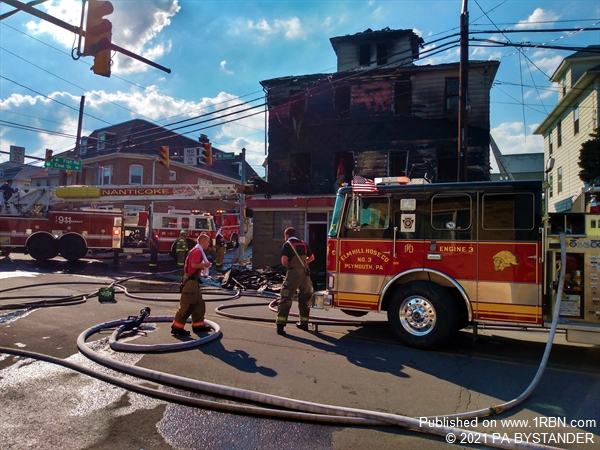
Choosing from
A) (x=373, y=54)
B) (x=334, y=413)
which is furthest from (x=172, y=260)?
(x=334, y=413)

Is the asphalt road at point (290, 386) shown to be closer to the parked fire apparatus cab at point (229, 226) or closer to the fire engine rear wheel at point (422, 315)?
the fire engine rear wheel at point (422, 315)

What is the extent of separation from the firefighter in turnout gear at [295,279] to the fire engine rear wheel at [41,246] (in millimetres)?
15353

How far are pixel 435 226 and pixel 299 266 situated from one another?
2354mm

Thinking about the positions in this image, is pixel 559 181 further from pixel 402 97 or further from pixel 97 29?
pixel 97 29

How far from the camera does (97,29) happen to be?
721 centimetres

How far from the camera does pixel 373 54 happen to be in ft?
73.9

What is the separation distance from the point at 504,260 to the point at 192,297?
4607 mm

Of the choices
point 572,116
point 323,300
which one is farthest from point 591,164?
point 572,116

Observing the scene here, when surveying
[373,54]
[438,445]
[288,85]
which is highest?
[373,54]

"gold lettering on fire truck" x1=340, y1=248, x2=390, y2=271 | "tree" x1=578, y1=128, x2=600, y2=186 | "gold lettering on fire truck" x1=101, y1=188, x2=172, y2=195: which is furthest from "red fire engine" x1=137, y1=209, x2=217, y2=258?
"tree" x1=578, y1=128, x2=600, y2=186

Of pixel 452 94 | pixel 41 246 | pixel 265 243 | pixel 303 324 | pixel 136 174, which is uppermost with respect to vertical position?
pixel 452 94

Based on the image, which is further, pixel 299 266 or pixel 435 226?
pixel 299 266

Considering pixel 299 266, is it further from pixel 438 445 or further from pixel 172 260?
pixel 172 260

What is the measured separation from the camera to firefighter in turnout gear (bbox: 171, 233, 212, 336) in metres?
6.74
